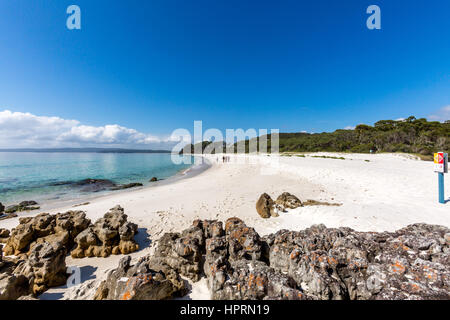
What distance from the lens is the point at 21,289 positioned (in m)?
2.98

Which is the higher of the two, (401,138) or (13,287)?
(401,138)

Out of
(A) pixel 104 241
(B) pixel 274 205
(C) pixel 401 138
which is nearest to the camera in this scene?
(A) pixel 104 241

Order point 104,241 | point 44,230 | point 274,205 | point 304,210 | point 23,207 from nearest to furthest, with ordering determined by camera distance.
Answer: point 104,241
point 44,230
point 304,210
point 274,205
point 23,207

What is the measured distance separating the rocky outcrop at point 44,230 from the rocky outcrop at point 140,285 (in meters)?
3.41

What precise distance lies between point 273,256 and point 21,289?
4720mm

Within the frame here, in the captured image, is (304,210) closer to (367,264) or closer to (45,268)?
(367,264)

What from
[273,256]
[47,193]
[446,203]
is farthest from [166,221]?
[47,193]

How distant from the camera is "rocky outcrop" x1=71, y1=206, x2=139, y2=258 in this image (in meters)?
4.65

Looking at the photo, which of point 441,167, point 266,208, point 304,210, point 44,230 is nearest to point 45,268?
point 44,230

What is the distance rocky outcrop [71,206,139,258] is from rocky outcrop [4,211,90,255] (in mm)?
633

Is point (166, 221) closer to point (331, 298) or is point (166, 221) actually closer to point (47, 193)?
point (331, 298)

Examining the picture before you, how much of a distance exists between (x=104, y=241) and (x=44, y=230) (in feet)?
7.96

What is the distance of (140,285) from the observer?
2.47 m

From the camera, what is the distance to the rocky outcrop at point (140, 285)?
2433 millimetres
